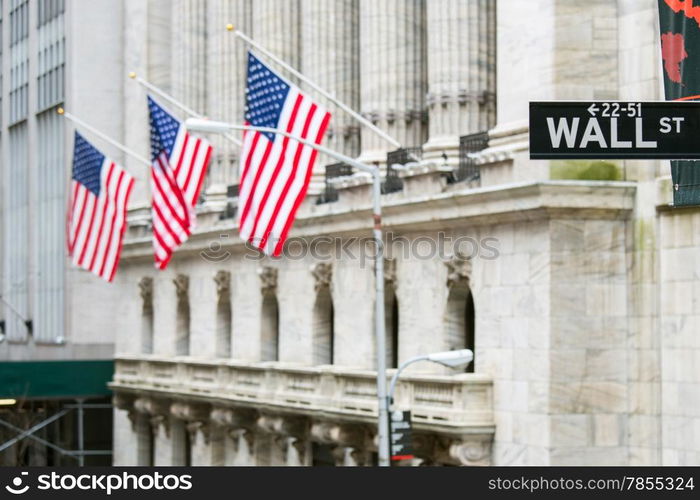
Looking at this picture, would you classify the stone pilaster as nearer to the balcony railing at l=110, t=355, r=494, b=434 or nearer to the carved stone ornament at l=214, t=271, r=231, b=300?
the balcony railing at l=110, t=355, r=494, b=434

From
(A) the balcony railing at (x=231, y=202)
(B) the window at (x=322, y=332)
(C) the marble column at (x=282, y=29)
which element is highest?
(C) the marble column at (x=282, y=29)

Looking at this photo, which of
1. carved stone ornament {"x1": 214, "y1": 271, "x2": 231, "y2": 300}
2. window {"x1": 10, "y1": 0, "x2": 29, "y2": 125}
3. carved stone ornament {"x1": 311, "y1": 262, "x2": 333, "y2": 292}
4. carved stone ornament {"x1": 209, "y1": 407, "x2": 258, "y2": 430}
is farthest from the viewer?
window {"x1": 10, "y1": 0, "x2": 29, "y2": 125}

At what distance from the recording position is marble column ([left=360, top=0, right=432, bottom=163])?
126 feet

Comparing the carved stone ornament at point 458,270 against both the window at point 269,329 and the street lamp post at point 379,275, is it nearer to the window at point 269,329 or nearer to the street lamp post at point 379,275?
the street lamp post at point 379,275

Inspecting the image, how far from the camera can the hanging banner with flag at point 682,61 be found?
2830 centimetres

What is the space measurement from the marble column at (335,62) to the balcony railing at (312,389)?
17.0 ft

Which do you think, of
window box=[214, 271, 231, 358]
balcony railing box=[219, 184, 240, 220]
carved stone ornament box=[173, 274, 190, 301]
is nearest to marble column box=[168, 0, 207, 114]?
balcony railing box=[219, 184, 240, 220]

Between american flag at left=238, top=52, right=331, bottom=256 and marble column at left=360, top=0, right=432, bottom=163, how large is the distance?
5.16m

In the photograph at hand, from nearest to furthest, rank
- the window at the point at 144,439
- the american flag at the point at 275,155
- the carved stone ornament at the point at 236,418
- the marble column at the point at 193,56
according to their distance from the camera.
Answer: the american flag at the point at 275,155 → the carved stone ornament at the point at 236,418 → the marble column at the point at 193,56 → the window at the point at 144,439

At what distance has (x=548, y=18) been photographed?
31.2 metres

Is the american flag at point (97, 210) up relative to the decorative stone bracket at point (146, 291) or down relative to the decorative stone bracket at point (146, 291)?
up

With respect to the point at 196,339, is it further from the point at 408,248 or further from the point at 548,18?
the point at 548,18

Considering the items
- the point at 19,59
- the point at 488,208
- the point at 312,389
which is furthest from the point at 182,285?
the point at 19,59

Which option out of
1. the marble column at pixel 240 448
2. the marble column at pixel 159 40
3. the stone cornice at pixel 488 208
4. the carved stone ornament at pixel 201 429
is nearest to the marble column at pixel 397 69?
the stone cornice at pixel 488 208
